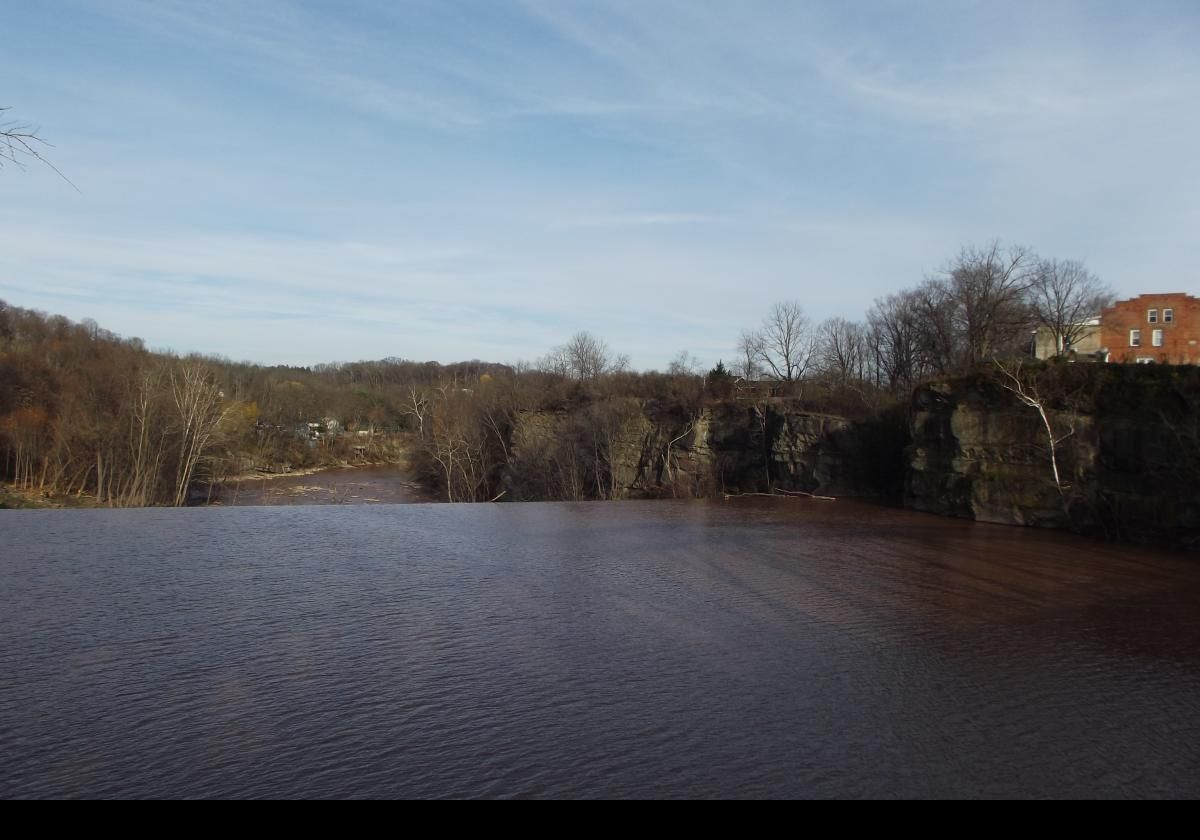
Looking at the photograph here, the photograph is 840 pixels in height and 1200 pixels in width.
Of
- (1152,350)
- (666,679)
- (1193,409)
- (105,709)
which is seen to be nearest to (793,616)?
(666,679)

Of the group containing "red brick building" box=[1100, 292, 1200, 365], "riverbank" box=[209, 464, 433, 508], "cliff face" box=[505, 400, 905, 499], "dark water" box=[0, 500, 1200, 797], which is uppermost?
"red brick building" box=[1100, 292, 1200, 365]

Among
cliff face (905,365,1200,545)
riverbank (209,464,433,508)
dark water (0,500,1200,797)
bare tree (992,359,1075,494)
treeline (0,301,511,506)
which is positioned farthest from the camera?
riverbank (209,464,433,508)

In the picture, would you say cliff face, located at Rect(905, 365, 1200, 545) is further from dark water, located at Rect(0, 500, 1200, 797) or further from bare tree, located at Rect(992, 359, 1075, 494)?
dark water, located at Rect(0, 500, 1200, 797)

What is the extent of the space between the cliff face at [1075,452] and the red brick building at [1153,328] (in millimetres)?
22418

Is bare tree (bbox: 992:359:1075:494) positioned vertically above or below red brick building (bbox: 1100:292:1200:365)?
below

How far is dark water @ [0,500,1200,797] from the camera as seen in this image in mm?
7656

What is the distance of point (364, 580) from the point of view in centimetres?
1639

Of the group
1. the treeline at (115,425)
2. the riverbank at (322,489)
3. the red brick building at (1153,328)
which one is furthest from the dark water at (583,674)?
the red brick building at (1153,328)

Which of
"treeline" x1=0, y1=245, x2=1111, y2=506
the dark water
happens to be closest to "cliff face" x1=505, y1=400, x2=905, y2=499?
"treeline" x1=0, y1=245, x2=1111, y2=506

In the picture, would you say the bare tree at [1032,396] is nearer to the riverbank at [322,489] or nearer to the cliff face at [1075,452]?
the cliff face at [1075,452]

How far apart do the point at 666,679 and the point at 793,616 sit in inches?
173

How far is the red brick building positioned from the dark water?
34.9 metres

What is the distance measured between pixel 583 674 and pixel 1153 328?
52098mm
